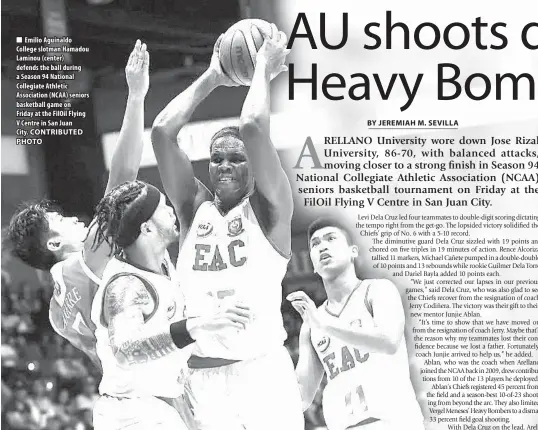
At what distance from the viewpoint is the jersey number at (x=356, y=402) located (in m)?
4.21

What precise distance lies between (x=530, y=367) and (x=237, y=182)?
173cm

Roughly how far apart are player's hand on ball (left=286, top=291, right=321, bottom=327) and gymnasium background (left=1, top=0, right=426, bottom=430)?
9cm

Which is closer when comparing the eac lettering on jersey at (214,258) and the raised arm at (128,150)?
the eac lettering on jersey at (214,258)

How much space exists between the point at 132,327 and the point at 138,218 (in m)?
0.53

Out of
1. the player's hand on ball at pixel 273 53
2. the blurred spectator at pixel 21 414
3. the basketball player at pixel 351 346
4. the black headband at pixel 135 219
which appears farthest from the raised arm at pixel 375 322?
the blurred spectator at pixel 21 414

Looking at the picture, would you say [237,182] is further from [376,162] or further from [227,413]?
[227,413]

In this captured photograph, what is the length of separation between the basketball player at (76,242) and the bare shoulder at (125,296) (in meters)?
0.60

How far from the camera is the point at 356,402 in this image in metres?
4.23

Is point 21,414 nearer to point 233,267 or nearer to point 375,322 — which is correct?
point 233,267

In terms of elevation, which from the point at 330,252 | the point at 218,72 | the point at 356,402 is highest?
the point at 218,72

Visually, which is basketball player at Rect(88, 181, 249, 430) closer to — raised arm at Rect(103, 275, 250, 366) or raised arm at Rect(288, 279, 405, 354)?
raised arm at Rect(103, 275, 250, 366)

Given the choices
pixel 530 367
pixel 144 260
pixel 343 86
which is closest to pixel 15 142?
pixel 144 260

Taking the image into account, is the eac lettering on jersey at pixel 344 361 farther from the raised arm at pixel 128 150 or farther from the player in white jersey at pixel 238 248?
the raised arm at pixel 128 150

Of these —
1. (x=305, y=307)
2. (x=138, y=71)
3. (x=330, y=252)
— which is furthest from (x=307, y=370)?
(x=138, y=71)
